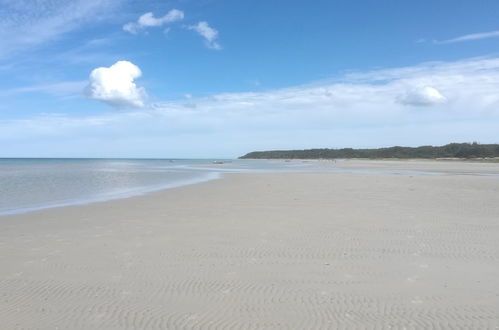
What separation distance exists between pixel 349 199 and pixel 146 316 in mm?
13237

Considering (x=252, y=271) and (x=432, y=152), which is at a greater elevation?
(x=432, y=152)

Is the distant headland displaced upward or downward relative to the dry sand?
upward

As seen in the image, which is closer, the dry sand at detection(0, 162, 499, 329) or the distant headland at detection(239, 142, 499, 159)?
the dry sand at detection(0, 162, 499, 329)

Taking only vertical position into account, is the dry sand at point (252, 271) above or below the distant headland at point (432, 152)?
below

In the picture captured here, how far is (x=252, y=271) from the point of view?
6617 mm

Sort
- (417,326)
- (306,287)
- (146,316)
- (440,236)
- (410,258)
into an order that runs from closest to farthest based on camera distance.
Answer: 1. (417,326)
2. (146,316)
3. (306,287)
4. (410,258)
5. (440,236)

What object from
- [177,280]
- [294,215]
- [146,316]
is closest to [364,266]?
[177,280]

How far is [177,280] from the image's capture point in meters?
6.19

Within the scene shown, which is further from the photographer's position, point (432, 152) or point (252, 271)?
point (432, 152)

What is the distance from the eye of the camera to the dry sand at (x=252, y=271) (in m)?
4.86

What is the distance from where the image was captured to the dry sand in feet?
15.9

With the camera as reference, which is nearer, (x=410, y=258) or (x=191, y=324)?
(x=191, y=324)

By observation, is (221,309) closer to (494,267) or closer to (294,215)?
(494,267)

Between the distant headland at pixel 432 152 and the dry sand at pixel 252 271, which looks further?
the distant headland at pixel 432 152
